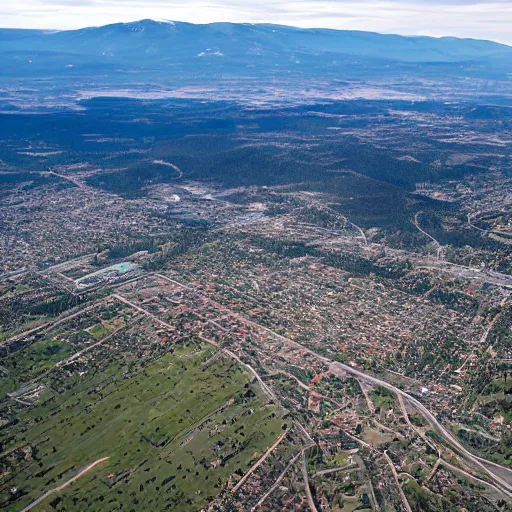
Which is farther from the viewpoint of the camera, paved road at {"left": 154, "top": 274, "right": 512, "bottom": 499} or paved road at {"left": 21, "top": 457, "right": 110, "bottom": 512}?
paved road at {"left": 154, "top": 274, "right": 512, "bottom": 499}

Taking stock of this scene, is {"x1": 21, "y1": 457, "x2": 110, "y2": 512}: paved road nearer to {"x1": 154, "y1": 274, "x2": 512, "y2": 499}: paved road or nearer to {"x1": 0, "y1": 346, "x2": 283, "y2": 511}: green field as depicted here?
{"x1": 0, "y1": 346, "x2": 283, "y2": 511}: green field

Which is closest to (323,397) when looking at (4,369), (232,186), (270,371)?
(270,371)

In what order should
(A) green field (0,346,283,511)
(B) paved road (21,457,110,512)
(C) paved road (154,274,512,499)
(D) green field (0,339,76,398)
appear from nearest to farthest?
(B) paved road (21,457,110,512) < (A) green field (0,346,283,511) < (C) paved road (154,274,512,499) < (D) green field (0,339,76,398)

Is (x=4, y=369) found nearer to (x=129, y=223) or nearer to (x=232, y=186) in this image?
(x=129, y=223)

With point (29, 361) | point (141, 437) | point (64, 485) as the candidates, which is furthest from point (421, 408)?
point (29, 361)

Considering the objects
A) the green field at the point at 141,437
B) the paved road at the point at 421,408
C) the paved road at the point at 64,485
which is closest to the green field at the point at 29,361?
the green field at the point at 141,437

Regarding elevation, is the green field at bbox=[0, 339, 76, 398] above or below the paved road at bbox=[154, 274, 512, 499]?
below

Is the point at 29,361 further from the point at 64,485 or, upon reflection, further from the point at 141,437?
the point at 64,485

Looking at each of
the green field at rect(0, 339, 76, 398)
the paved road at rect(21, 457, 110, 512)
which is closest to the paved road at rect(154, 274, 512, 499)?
the green field at rect(0, 339, 76, 398)

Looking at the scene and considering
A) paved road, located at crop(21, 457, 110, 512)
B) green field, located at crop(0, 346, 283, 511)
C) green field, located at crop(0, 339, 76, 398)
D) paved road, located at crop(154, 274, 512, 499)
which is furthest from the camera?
green field, located at crop(0, 339, 76, 398)
